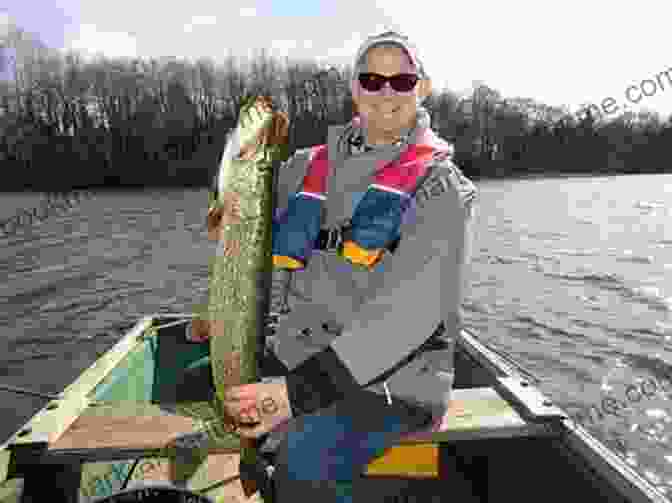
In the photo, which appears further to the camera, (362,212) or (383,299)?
(362,212)

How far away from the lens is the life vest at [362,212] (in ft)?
7.21

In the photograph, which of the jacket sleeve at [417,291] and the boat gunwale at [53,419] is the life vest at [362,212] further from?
the boat gunwale at [53,419]

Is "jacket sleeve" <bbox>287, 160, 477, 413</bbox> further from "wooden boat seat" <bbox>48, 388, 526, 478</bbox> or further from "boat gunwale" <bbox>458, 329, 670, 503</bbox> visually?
"boat gunwale" <bbox>458, 329, 670, 503</bbox>

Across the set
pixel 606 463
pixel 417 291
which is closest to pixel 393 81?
pixel 417 291

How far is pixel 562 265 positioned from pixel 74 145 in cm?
5527

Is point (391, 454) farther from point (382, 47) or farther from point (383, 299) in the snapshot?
point (382, 47)

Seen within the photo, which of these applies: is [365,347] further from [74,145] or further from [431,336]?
[74,145]

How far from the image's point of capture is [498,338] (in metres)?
10.8

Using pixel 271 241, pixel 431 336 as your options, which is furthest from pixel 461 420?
pixel 271 241

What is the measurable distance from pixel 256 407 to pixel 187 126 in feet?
186

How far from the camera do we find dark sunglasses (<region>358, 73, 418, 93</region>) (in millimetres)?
2299

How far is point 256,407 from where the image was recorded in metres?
2.24

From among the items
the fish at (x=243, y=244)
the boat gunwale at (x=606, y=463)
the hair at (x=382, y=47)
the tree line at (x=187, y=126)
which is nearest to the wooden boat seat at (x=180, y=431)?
the boat gunwale at (x=606, y=463)

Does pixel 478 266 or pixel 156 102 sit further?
pixel 156 102
